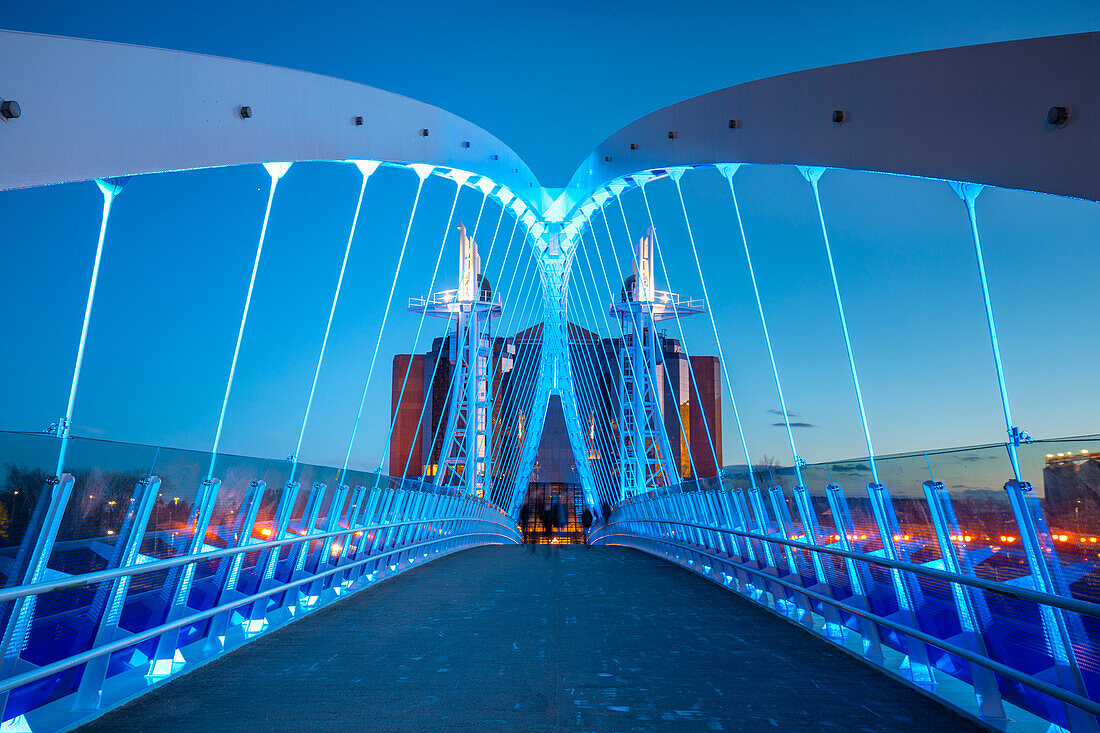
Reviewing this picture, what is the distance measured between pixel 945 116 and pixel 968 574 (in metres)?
3.58

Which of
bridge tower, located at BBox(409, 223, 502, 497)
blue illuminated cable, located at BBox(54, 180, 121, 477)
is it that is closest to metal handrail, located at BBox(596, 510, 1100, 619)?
blue illuminated cable, located at BBox(54, 180, 121, 477)

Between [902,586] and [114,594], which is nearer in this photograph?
[114,594]

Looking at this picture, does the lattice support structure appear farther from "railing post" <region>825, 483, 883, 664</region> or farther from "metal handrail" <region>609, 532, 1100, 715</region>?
"metal handrail" <region>609, 532, 1100, 715</region>

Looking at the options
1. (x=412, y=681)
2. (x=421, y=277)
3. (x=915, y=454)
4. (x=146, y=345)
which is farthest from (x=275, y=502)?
(x=421, y=277)

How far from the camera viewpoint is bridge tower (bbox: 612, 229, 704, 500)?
102ft

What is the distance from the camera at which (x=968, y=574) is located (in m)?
5.06

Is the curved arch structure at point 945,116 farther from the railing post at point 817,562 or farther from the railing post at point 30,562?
the railing post at point 30,562

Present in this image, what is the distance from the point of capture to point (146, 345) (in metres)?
23.2

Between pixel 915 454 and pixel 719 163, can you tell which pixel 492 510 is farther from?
pixel 915 454

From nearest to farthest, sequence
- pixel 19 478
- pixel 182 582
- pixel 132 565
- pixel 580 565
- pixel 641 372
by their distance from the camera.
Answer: pixel 19 478
pixel 132 565
pixel 182 582
pixel 580 565
pixel 641 372

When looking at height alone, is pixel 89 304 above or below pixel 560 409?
below

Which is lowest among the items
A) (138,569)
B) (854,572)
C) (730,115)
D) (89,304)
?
(138,569)

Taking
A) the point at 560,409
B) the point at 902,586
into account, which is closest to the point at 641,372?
the point at 902,586

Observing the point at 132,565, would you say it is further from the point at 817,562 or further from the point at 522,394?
the point at 522,394
